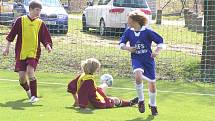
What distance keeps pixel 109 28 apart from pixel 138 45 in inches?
400

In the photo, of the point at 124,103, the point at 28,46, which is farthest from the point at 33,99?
the point at 124,103

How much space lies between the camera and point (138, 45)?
705cm

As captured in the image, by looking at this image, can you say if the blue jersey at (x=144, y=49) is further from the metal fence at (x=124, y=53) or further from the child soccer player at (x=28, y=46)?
the metal fence at (x=124, y=53)

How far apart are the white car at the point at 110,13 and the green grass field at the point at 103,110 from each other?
5822 millimetres

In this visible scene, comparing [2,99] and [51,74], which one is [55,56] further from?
[2,99]

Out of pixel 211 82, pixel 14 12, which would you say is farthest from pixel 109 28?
pixel 211 82

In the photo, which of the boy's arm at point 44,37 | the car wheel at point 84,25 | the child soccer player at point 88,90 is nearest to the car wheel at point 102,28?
the car wheel at point 84,25

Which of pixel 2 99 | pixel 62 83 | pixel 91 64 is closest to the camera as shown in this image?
pixel 91 64

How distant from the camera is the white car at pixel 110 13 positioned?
Answer: 1650 centimetres

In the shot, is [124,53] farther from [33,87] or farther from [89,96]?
[89,96]

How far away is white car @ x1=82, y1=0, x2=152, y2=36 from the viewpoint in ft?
54.1

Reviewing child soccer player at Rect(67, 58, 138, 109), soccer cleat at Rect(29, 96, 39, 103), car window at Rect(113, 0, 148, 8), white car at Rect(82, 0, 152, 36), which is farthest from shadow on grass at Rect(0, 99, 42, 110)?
car window at Rect(113, 0, 148, 8)

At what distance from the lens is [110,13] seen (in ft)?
58.6

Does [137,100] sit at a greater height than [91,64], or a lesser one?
lesser
